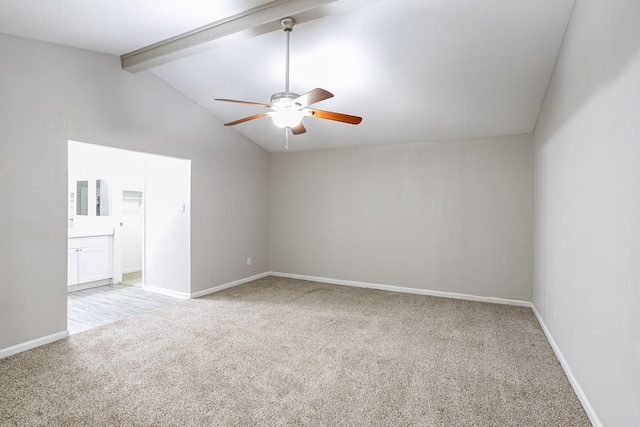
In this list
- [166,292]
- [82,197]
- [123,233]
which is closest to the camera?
[166,292]

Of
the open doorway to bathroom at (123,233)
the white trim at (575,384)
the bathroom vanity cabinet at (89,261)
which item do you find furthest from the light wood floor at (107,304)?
the white trim at (575,384)

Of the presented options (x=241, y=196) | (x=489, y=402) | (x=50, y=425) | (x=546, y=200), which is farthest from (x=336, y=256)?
(x=50, y=425)

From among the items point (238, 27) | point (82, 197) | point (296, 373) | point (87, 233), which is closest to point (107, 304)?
point (87, 233)

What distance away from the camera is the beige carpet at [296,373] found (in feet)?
6.72

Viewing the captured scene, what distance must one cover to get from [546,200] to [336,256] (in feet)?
10.1

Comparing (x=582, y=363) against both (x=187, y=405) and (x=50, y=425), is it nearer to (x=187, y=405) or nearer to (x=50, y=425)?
(x=187, y=405)

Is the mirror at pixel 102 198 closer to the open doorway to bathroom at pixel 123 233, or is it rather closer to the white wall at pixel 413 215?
the open doorway to bathroom at pixel 123 233

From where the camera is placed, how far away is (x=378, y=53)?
3.11 m

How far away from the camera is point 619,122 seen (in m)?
1.68

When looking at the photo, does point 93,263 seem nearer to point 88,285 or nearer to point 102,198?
point 88,285

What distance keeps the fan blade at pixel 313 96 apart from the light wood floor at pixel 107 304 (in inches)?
126

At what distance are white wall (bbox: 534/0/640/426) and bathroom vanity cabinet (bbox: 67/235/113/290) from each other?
587 centimetres

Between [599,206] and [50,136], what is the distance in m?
4.33

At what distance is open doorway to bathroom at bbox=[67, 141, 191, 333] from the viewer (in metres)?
4.55
